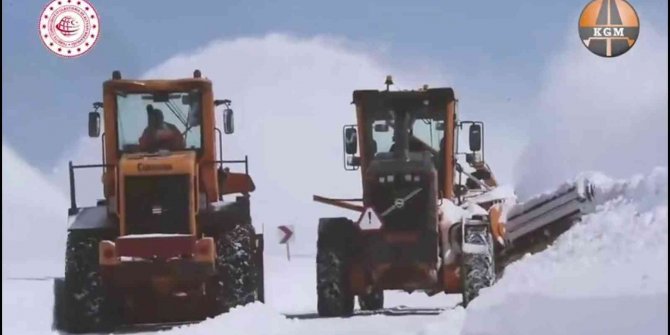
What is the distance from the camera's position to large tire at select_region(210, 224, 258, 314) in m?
15.7

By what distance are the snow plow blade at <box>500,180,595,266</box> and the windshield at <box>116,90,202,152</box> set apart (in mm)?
1971

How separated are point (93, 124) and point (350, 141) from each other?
145 centimetres

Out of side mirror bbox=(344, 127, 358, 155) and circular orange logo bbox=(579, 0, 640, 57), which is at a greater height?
circular orange logo bbox=(579, 0, 640, 57)

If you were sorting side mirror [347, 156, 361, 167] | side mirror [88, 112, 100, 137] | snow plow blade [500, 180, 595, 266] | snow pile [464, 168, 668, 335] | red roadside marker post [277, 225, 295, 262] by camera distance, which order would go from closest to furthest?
snow pile [464, 168, 668, 335]
red roadside marker post [277, 225, 295, 262]
side mirror [88, 112, 100, 137]
side mirror [347, 156, 361, 167]
snow plow blade [500, 180, 595, 266]

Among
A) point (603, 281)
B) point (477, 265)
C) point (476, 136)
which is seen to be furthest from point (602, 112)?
point (477, 265)

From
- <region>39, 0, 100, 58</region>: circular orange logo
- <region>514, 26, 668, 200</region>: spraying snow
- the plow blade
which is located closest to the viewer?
<region>514, 26, 668, 200</region>: spraying snow

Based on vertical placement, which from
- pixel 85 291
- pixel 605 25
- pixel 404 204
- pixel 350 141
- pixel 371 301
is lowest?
pixel 371 301

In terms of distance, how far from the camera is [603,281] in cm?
1491

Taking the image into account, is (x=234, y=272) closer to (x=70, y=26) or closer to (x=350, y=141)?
(x=350, y=141)

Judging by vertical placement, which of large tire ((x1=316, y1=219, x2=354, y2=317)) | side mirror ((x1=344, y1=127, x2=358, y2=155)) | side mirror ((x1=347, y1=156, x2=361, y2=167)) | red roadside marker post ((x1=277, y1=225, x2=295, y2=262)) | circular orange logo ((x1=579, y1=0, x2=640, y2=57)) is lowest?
large tire ((x1=316, y1=219, x2=354, y2=317))

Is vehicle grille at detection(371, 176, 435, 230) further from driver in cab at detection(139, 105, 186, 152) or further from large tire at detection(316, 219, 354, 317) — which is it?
driver in cab at detection(139, 105, 186, 152)

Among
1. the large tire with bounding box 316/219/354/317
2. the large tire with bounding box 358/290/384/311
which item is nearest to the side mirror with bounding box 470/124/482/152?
the large tire with bounding box 316/219/354/317

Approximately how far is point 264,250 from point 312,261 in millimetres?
545

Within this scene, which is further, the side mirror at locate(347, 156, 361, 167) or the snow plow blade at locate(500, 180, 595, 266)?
the snow plow blade at locate(500, 180, 595, 266)
